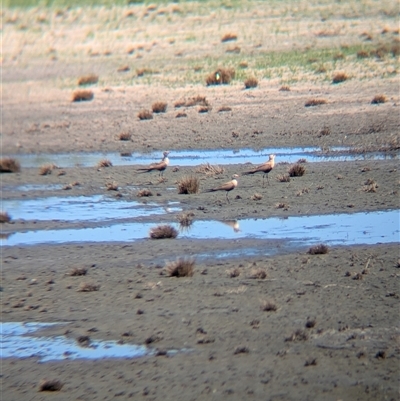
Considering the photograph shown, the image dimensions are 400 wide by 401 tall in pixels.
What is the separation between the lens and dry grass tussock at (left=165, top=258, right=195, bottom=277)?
12539 mm

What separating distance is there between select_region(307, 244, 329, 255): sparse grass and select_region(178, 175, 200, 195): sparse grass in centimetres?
545

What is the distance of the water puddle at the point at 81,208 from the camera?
1741cm

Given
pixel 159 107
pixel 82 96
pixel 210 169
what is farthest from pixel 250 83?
pixel 210 169

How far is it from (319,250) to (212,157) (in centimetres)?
953

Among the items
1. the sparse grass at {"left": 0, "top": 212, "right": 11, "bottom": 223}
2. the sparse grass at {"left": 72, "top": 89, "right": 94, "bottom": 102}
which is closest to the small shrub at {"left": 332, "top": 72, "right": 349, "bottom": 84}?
the sparse grass at {"left": 72, "top": 89, "right": 94, "bottom": 102}

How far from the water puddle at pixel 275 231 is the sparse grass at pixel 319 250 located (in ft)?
2.00

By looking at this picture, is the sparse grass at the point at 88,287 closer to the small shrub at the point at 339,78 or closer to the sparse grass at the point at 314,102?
the sparse grass at the point at 314,102

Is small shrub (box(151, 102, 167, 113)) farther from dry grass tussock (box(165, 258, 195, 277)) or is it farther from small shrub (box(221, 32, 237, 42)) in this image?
dry grass tussock (box(165, 258, 195, 277))

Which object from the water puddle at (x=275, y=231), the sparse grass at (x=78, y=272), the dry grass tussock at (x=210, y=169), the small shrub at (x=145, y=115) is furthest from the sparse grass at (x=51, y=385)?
the small shrub at (x=145, y=115)

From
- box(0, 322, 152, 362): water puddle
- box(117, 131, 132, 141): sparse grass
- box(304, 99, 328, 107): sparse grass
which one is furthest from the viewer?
box(304, 99, 328, 107): sparse grass

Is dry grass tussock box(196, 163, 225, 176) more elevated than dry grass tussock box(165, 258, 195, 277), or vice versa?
dry grass tussock box(196, 163, 225, 176)

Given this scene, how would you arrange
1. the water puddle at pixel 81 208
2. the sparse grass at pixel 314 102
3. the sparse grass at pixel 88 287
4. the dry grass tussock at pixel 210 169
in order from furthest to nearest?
the sparse grass at pixel 314 102
the dry grass tussock at pixel 210 169
the water puddle at pixel 81 208
the sparse grass at pixel 88 287

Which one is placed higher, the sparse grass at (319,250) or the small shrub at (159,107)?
the small shrub at (159,107)

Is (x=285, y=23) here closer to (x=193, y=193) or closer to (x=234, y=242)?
(x=193, y=193)
